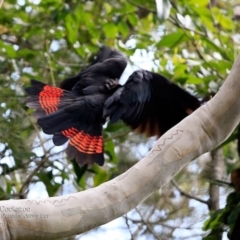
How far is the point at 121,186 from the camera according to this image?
152cm

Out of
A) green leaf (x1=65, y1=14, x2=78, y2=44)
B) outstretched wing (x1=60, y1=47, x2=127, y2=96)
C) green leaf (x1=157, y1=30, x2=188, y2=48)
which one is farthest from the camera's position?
green leaf (x1=65, y1=14, x2=78, y2=44)

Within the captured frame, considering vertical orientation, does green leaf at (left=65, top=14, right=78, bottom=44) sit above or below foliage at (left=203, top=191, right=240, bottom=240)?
above

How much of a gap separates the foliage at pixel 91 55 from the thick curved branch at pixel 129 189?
2.24 feet

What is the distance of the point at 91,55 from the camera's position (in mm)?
3064

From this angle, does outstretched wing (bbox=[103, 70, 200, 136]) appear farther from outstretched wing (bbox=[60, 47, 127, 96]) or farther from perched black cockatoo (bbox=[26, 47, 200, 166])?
outstretched wing (bbox=[60, 47, 127, 96])

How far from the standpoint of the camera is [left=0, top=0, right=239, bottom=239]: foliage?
2.64m

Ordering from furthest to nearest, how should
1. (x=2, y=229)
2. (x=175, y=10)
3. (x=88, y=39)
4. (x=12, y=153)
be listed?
(x=88, y=39) → (x=175, y=10) → (x=12, y=153) → (x=2, y=229)

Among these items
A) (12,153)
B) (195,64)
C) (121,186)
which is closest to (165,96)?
(195,64)

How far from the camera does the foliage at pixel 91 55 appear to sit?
8.68ft

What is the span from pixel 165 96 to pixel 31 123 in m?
0.57

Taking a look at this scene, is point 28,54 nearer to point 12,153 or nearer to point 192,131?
point 12,153

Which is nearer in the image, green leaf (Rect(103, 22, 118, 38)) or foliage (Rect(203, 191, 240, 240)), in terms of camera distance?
foliage (Rect(203, 191, 240, 240))

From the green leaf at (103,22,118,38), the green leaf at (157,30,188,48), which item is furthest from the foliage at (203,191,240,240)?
the green leaf at (103,22,118,38)

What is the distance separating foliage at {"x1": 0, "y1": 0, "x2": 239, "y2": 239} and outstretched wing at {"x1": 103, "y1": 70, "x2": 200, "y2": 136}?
15 centimetres
